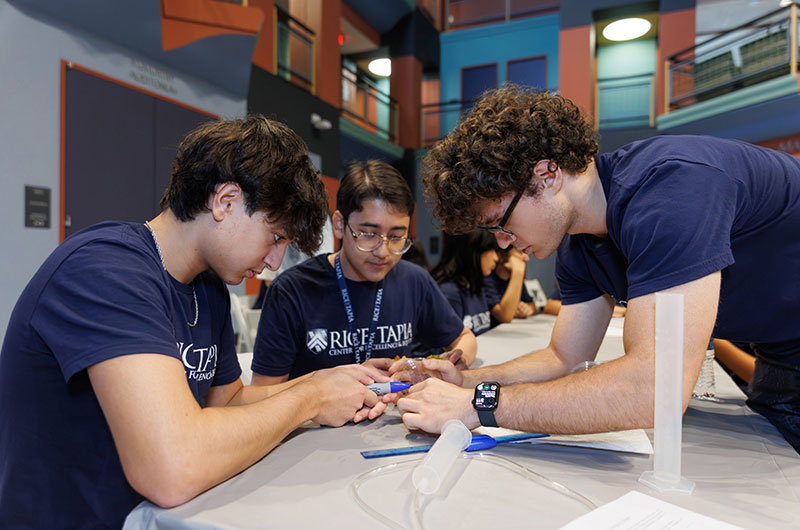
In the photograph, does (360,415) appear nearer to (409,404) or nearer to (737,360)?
(409,404)

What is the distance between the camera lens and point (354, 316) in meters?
1.87

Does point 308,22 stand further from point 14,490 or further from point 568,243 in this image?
point 14,490

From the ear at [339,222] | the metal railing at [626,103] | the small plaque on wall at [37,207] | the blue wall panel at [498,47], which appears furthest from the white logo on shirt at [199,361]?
the blue wall panel at [498,47]

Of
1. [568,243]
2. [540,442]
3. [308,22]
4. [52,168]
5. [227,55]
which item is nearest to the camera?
[540,442]

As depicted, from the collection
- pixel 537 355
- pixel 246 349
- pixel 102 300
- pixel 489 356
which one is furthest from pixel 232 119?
pixel 246 349

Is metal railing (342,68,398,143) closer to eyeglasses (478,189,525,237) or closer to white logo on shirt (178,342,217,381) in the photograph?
eyeglasses (478,189,525,237)

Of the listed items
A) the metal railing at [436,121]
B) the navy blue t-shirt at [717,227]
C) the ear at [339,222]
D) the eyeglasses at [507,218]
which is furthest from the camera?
the metal railing at [436,121]

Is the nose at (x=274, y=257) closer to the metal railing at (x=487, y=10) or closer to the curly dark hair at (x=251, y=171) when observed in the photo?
the curly dark hair at (x=251, y=171)

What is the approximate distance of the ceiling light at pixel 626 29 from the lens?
30.7 ft

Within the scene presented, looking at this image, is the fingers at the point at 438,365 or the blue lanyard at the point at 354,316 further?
the blue lanyard at the point at 354,316

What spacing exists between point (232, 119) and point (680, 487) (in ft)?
3.85

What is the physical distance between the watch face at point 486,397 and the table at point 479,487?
0.29 feet

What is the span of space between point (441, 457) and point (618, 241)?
650mm

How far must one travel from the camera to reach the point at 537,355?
1.59 meters
